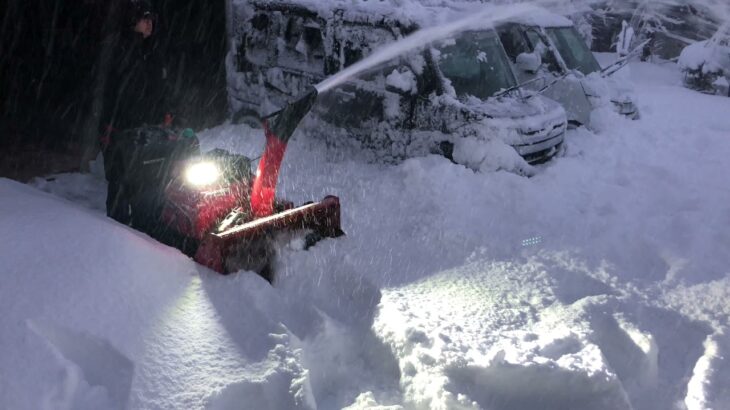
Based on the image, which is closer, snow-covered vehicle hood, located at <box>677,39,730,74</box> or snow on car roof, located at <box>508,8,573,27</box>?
snow on car roof, located at <box>508,8,573,27</box>

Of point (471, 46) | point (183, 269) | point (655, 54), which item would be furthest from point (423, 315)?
point (655, 54)

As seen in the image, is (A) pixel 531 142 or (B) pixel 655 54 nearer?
(A) pixel 531 142

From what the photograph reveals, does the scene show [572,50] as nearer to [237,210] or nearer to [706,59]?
[706,59]

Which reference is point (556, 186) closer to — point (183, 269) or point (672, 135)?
point (672, 135)

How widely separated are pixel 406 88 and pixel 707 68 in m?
9.03

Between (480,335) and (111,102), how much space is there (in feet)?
18.6

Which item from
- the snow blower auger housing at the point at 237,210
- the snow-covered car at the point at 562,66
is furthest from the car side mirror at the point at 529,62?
the snow blower auger housing at the point at 237,210

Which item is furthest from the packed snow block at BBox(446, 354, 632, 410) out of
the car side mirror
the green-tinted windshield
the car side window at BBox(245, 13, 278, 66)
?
the green-tinted windshield

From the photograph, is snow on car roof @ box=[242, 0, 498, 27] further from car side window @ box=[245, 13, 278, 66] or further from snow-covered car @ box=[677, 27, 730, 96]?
snow-covered car @ box=[677, 27, 730, 96]

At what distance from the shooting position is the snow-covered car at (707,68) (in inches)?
489

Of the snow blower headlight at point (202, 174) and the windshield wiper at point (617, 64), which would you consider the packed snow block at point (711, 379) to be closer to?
the snow blower headlight at point (202, 174)

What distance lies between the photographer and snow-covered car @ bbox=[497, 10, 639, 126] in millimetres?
8672

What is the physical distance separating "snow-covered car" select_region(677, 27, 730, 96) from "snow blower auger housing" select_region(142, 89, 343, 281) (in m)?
11.2

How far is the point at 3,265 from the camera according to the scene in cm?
307
